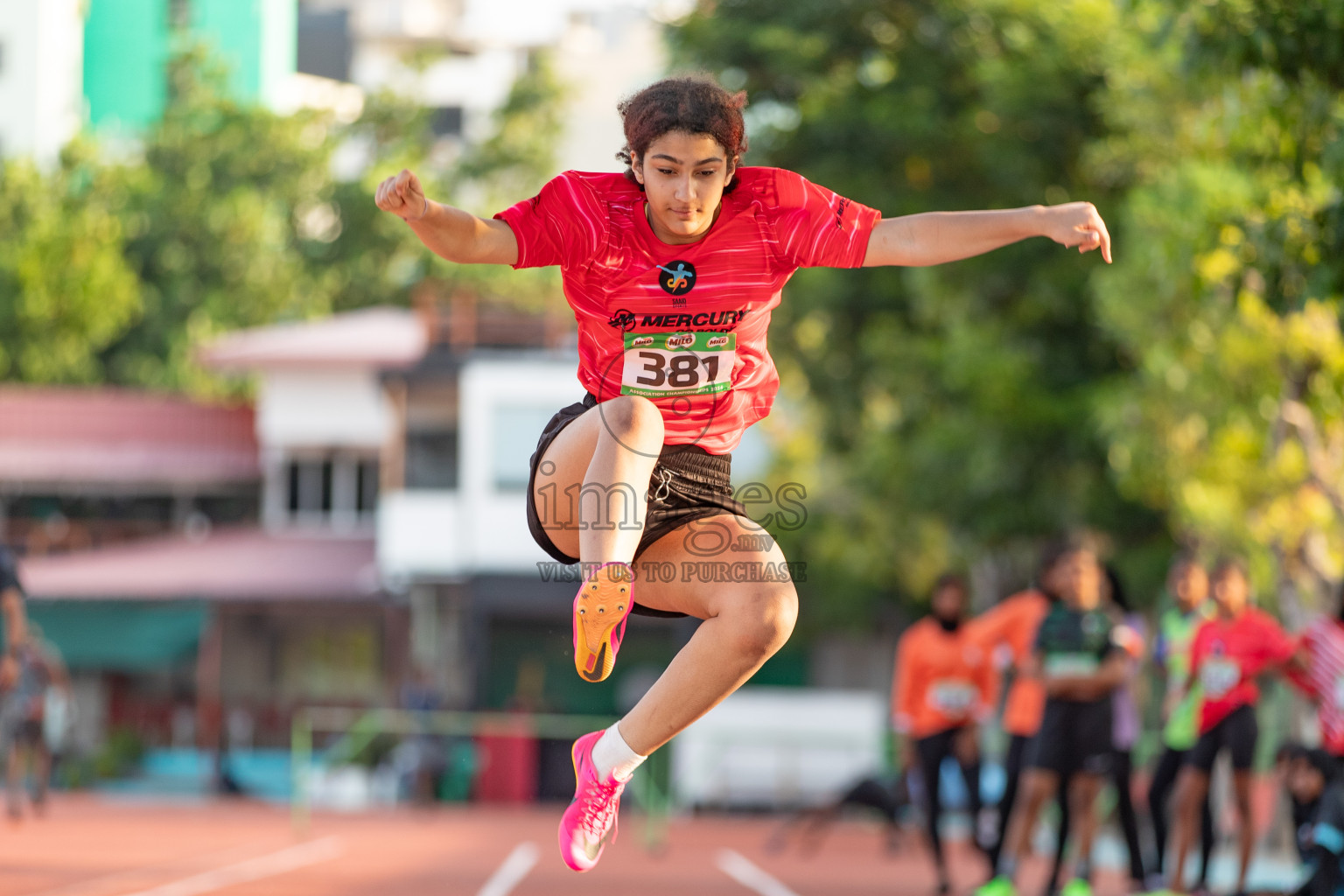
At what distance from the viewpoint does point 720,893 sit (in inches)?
423

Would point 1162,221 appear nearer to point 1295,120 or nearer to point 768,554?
point 1295,120

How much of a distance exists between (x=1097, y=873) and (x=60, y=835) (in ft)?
Answer: 28.8

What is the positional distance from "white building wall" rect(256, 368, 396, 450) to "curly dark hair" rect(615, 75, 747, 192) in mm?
26519

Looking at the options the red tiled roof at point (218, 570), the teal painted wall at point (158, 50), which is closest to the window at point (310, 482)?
the red tiled roof at point (218, 570)

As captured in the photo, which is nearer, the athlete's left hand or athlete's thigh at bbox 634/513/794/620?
the athlete's left hand

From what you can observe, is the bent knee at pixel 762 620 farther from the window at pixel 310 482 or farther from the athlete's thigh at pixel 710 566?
the window at pixel 310 482

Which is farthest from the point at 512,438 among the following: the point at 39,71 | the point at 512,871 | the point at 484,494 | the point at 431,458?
the point at 39,71

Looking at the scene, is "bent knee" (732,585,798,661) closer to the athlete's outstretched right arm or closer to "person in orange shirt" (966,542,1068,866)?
the athlete's outstretched right arm

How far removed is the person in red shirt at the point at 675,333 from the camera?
400cm

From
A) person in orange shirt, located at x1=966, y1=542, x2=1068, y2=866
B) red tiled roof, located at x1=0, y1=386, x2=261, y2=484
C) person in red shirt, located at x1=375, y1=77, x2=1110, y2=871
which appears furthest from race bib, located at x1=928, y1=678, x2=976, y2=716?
red tiled roof, located at x1=0, y1=386, x2=261, y2=484

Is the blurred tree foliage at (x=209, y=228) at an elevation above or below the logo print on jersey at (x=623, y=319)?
above

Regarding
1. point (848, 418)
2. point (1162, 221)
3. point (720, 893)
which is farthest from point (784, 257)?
point (848, 418)

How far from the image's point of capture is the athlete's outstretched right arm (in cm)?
391

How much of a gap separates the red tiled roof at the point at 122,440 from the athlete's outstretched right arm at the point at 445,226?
2794cm
